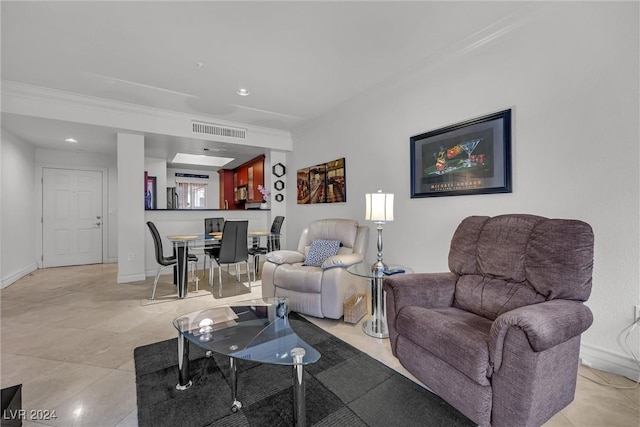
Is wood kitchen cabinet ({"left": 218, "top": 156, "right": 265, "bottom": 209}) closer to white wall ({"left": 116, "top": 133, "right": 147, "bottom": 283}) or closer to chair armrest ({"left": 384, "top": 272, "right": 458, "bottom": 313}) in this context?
white wall ({"left": 116, "top": 133, "right": 147, "bottom": 283})

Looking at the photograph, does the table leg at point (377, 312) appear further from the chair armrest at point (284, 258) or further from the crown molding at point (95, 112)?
the crown molding at point (95, 112)

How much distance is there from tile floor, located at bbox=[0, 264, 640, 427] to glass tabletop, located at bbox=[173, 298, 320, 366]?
480 millimetres

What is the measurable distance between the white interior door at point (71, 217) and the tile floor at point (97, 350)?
5.14ft

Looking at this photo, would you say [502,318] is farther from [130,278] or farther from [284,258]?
[130,278]

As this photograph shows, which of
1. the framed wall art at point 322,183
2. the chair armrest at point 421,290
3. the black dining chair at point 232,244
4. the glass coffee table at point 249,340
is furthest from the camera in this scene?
the framed wall art at point 322,183

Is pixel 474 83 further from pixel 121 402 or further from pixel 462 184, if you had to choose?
pixel 121 402

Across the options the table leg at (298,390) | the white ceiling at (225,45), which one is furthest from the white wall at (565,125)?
the table leg at (298,390)

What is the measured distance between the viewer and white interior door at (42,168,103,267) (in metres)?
5.29

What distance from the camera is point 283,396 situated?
5.31 feet

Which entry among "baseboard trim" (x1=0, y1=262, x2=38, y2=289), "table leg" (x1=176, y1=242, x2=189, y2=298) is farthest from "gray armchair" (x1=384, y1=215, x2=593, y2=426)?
"baseboard trim" (x1=0, y1=262, x2=38, y2=289)

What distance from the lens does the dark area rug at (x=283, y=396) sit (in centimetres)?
144

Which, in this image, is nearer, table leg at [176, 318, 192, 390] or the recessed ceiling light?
table leg at [176, 318, 192, 390]

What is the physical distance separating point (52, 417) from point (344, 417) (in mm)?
1521

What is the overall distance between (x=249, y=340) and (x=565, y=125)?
8.34 feet
